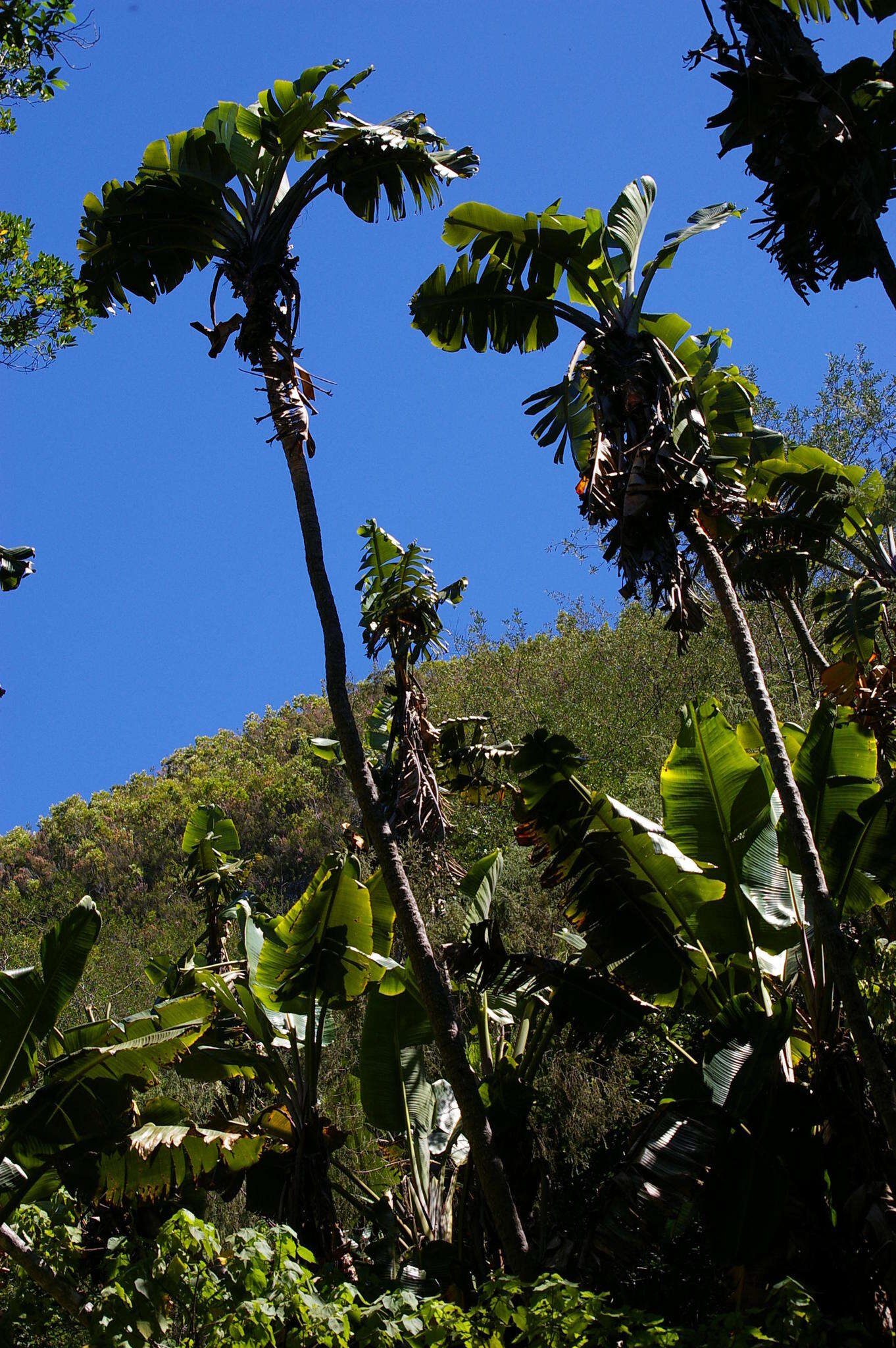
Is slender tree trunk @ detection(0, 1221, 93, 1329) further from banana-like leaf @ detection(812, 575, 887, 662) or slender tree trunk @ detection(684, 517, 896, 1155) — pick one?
banana-like leaf @ detection(812, 575, 887, 662)

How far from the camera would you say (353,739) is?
864 centimetres

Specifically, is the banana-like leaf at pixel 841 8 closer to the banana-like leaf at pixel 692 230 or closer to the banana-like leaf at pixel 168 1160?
the banana-like leaf at pixel 692 230

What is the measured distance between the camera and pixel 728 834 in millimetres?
8562

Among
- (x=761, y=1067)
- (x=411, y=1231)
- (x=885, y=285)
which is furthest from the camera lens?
(x=411, y=1231)

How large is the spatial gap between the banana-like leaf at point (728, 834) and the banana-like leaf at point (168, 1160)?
426 cm

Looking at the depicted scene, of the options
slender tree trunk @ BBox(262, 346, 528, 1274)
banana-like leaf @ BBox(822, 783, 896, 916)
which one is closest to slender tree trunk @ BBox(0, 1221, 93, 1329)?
slender tree trunk @ BBox(262, 346, 528, 1274)

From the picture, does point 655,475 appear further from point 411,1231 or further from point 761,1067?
point 411,1231

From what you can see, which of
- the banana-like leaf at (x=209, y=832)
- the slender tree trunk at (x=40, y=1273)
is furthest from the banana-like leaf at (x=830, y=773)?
the banana-like leaf at (x=209, y=832)

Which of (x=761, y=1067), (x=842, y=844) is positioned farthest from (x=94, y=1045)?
(x=842, y=844)

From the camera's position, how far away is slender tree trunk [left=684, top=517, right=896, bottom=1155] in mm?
6992

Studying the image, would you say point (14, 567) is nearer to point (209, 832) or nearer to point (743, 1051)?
point (209, 832)

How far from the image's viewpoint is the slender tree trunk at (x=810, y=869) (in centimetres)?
699

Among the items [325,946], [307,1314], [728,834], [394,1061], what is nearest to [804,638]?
[728,834]

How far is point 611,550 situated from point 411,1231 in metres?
6.24
